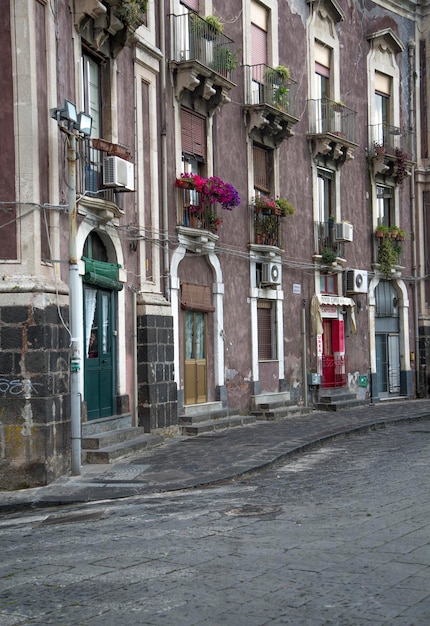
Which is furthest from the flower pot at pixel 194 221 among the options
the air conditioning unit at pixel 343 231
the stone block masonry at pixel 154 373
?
the air conditioning unit at pixel 343 231

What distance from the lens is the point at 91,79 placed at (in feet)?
50.2

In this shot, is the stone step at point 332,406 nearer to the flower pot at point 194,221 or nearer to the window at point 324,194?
the window at point 324,194

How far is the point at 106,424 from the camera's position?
14.9m

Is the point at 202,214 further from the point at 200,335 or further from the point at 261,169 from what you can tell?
the point at 261,169

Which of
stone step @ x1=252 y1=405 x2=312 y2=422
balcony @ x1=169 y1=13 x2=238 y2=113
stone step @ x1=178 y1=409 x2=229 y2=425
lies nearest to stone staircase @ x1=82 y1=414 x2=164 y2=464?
stone step @ x1=178 y1=409 x2=229 y2=425

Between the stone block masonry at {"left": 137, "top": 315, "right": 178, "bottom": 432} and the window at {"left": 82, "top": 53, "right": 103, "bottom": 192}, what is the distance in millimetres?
2910

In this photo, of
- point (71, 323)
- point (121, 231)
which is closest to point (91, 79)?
point (121, 231)

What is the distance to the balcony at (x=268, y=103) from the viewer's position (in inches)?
837

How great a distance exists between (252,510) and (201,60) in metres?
12.0

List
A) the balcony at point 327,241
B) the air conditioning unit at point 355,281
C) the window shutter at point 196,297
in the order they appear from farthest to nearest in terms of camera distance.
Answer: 1. the air conditioning unit at point 355,281
2. the balcony at point 327,241
3. the window shutter at point 196,297

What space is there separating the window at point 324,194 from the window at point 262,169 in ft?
8.58

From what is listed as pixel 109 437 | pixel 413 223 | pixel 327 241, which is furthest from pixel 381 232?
pixel 109 437

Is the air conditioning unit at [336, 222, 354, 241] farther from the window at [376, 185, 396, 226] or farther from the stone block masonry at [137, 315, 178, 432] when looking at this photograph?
the stone block masonry at [137, 315, 178, 432]

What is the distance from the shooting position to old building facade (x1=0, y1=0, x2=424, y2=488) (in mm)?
12234
